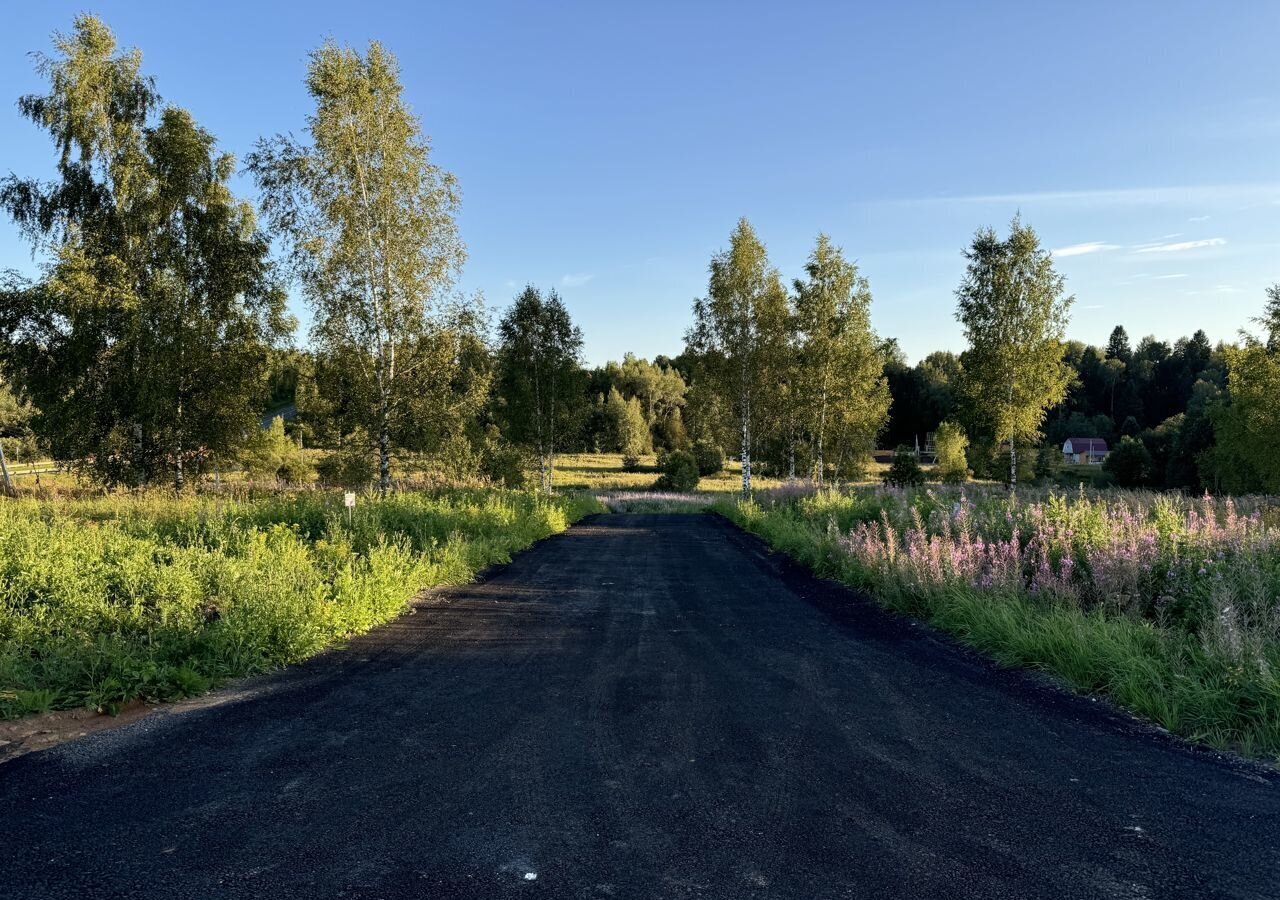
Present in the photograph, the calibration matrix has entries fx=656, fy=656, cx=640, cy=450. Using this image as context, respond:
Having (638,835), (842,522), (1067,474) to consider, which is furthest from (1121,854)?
(1067,474)

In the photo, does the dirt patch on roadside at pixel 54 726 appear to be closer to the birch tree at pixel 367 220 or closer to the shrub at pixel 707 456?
the birch tree at pixel 367 220

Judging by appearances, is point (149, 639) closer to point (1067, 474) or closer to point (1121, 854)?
point (1121, 854)

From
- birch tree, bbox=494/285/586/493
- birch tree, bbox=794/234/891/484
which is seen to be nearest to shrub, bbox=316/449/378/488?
birch tree, bbox=494/285/586/493

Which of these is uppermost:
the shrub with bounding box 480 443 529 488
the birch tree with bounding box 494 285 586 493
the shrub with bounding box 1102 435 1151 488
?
the birch tree with bounding box 494 285 586 493

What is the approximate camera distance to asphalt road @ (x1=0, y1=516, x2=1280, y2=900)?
277 cm

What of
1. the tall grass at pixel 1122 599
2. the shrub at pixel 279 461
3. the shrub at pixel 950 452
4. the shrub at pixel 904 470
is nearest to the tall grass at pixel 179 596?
the tall grass at pixel 1122 599

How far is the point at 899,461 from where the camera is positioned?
3709 cm

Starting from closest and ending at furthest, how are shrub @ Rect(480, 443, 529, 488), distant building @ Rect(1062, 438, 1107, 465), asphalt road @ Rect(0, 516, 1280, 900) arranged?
asphalt road @ Rect(0, 516, 1280, 900) < shrub @ Rect(480, 443, 529, 488) < distant building @ Rect(1062, 438, 1107, 465)

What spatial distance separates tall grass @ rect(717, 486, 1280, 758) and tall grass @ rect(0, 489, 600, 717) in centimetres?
633

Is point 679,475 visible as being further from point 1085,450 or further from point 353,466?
point 1085,450

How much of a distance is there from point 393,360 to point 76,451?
9.01 m

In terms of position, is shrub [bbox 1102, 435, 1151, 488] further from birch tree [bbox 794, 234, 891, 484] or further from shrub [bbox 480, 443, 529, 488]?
shrub [bbox 480, 443, 529, 488]

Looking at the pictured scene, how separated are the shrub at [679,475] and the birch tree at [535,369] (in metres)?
13.8

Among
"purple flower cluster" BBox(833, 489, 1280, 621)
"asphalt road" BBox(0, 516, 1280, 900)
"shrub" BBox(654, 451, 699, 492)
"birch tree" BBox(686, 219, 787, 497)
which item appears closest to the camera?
"asphalt road" BBox(0, 516, 1280, 900)
